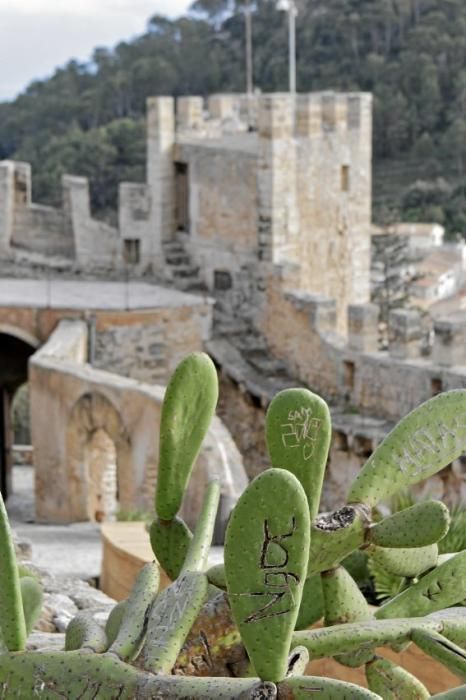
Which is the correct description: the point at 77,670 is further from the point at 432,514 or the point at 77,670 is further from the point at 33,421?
the point at 33,421

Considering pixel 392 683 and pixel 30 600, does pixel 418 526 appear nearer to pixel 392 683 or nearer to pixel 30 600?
pixel 392 683

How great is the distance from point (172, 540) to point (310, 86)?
45017 mm

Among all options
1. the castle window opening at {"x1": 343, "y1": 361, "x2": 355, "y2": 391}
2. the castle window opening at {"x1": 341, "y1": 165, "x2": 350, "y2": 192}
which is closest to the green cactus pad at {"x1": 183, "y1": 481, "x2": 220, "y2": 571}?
the castle window opening at {"x1": 343, "y1": 361, "x2": 355, "y2": 391}


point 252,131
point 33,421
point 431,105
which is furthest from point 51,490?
point 431,105

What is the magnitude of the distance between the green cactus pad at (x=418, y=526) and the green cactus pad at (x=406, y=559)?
321mm

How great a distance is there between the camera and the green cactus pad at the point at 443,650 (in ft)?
18.0

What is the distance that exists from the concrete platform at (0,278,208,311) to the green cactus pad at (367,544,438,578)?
13.3 meters

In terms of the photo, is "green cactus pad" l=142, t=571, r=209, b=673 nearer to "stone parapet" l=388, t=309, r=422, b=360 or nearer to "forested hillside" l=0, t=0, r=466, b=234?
"stone parapet" l=388, t=309, r=422, b=360

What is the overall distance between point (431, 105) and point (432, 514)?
45.8 metres

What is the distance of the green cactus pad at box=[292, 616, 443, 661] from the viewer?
18.8ft

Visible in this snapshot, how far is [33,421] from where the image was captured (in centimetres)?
1764

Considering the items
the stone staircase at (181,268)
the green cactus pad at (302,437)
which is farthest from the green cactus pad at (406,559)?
the stone staircase at (181,268)

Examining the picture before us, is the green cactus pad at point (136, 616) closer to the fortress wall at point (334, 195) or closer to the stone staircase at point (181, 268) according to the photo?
the fortress wall at point (334, 195)

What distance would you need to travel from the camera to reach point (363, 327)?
17719 mm
